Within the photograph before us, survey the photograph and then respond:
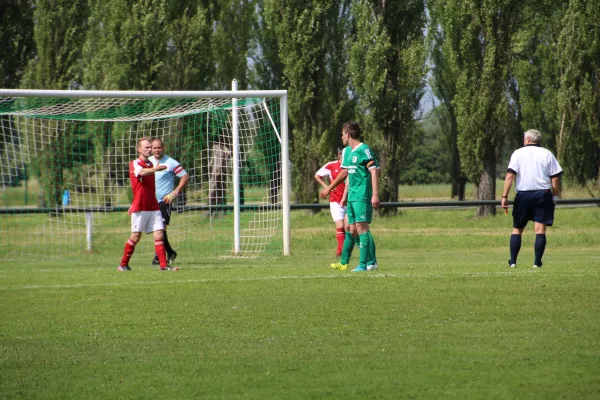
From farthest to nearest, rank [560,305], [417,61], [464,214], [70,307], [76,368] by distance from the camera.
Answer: [464,214]
[417,61]
[70,307]
[560,305]
[76,368]

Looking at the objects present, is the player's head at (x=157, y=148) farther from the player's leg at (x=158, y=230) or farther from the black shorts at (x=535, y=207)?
the black shorts at (x=535, y=207)

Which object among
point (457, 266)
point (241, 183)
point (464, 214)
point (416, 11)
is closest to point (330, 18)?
point (416, 11)

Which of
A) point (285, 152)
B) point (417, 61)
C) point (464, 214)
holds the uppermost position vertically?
point (417, 61)

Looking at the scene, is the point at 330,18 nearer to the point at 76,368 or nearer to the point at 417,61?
the point at 417,61

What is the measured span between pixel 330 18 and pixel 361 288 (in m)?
25.2

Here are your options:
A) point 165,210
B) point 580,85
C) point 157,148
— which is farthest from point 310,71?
point 157,148

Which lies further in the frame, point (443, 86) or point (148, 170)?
point (443, 86)

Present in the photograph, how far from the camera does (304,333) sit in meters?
7.85

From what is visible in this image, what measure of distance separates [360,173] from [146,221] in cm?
323

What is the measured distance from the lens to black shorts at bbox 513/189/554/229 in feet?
42.6

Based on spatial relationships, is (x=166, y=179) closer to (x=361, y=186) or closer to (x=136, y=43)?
(x=361, y=186)

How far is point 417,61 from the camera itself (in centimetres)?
3016

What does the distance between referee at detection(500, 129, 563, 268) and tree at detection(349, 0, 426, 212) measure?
56.4ft

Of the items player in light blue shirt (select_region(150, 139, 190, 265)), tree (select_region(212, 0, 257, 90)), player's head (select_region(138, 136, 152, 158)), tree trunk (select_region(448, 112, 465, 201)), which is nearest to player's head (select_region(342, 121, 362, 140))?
player's head (select_region(138, 136, 152, 158))
